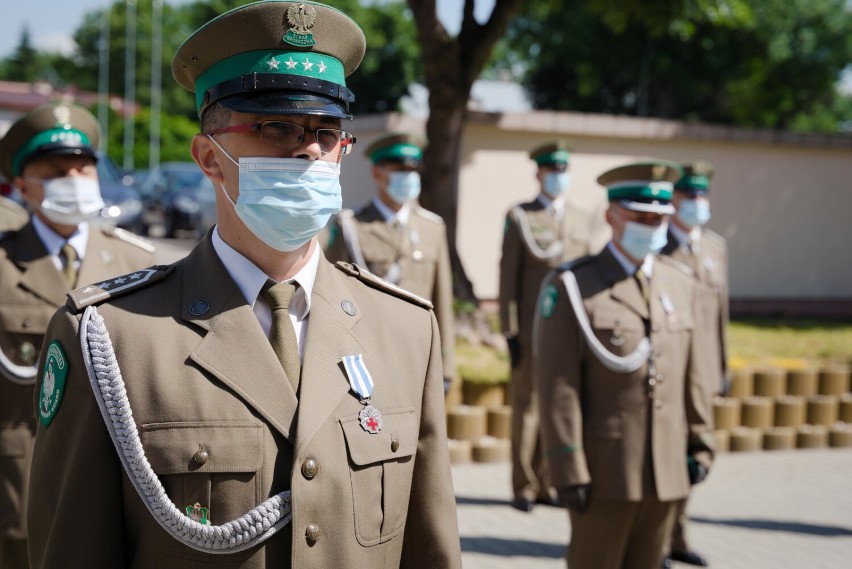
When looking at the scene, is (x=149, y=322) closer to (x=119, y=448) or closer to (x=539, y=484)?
(x=119, y=448)

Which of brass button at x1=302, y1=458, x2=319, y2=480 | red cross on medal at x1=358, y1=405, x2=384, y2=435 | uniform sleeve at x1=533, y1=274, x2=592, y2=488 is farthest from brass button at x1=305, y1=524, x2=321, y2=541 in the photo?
uniform sleeve at x1=533, y1=274, x2=592, y2=488

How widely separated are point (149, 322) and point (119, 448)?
29 centimetres

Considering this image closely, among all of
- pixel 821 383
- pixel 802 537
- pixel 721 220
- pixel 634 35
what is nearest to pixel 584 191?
pixel 721 220

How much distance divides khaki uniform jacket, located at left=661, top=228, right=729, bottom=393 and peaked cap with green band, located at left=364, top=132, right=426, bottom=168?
1.98 m

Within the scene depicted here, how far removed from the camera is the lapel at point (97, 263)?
419 cm

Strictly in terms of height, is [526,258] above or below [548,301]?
above

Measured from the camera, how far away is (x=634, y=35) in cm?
2767

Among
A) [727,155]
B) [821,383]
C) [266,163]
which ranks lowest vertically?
[821,383]

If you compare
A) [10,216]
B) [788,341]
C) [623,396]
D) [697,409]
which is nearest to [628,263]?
[623,396]

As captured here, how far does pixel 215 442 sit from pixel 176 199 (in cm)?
2043

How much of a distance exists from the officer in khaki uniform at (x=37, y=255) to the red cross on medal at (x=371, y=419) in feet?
7.14

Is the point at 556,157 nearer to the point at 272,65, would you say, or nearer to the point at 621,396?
the point at 621,396

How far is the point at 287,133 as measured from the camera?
7.31 feet

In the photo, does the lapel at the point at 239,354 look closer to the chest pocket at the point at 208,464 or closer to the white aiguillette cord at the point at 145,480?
the chest pocket at the point at 208,464
